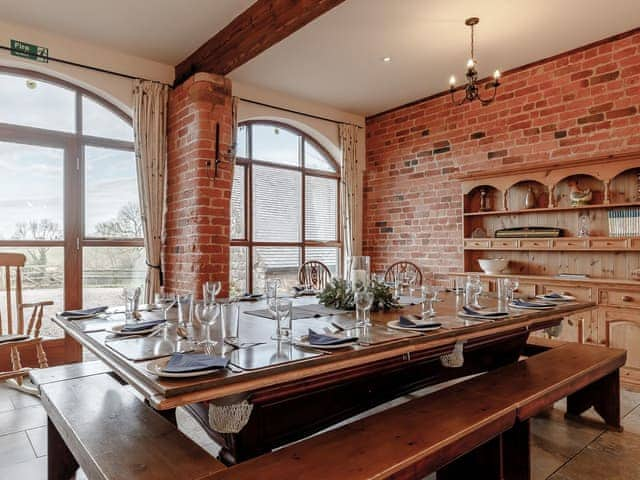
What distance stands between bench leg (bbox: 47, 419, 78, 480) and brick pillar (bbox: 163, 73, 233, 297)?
170 cm

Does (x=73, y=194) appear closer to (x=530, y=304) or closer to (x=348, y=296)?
(x=348, y=296)

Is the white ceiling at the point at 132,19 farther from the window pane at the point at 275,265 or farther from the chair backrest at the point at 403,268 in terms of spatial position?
the chair backrest at the point at 403,268

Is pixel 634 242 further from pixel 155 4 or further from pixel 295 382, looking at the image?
pixel 155 4

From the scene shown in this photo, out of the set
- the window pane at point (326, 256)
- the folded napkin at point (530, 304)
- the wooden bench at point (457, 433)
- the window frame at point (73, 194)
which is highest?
the window frame at point (73, 194)

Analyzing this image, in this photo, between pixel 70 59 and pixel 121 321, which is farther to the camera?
pixel 70 59

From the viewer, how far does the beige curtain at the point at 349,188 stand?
16.9 feet

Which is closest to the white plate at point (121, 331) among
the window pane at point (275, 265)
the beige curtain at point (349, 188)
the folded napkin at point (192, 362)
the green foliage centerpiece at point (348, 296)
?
the folded napkin at point (192, 362)

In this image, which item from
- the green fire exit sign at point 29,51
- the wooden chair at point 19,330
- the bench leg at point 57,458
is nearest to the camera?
the bench leg at point 57,458

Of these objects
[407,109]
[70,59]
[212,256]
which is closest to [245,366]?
[212,256]

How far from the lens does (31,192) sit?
11.1 ft

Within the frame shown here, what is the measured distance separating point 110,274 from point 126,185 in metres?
0.80

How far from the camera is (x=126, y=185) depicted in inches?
151

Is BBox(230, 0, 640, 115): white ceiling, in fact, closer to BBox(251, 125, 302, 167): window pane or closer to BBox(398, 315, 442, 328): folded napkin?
BBox(251, 125, 302, 167): window pane

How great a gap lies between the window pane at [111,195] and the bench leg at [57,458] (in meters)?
2.17
